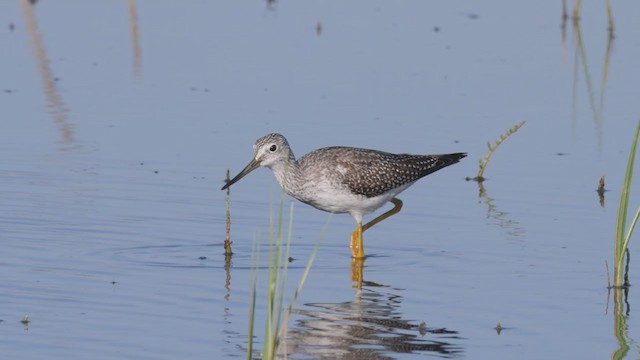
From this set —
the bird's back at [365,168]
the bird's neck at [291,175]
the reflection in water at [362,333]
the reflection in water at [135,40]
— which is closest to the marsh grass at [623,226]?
the reflection in water at [362,333]

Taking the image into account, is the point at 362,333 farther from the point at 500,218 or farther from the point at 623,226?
the point at 500,218

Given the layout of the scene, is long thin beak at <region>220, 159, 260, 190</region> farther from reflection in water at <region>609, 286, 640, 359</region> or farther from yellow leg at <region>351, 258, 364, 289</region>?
reflection in water at <region>609, 286, 640, 359</region>

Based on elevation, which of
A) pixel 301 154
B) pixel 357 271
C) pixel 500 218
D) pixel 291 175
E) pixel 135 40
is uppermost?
pixel 135 40

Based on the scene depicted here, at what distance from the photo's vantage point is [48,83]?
20.5m

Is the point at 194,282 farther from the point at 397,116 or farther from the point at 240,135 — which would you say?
the point at 397,116

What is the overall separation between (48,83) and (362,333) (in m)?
10.8

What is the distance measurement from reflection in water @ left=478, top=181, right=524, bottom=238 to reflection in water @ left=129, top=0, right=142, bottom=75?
750cm

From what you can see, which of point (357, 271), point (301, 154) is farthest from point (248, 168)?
point (301, 154)

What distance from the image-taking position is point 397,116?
1894 cm

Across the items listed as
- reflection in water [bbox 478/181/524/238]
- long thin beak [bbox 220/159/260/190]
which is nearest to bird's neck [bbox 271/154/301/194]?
long thin beak [bbox 220/159/260/190]

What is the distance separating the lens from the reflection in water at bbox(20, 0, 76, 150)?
58.5 ft

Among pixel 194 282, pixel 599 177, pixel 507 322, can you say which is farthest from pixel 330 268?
pixel 599 177

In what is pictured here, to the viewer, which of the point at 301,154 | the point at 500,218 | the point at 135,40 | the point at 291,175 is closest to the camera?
the point at 291,175

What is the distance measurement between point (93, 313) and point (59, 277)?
1221mm
